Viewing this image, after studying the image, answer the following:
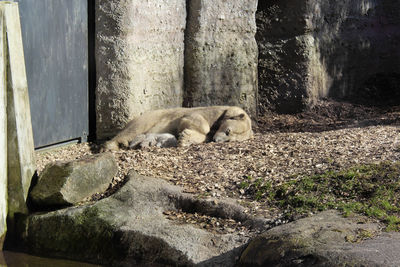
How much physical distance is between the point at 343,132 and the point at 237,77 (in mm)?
2459

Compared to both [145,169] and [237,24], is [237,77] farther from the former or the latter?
[145,169]

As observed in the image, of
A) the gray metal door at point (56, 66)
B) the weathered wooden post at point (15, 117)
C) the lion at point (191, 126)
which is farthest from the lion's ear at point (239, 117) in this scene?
the weathered wooden post at point (15, 117)

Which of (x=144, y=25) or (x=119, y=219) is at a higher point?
(x=144, y=25)

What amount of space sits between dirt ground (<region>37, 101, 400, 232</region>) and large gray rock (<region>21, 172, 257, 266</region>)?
0.51 feet

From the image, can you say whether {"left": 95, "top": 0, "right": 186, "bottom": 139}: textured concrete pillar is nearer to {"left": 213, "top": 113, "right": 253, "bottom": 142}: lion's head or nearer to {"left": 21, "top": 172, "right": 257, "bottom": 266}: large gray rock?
{"left": 213, "top": 113, "right": 253, "bottom": 142}: lion's head

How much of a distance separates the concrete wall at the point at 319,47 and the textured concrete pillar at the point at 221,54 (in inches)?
34.9

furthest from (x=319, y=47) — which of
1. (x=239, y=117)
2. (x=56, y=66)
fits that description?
(x=56, y=66)

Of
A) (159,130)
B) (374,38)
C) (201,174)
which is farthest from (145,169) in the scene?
(374,38)

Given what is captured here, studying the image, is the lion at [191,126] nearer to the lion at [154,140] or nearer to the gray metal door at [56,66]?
the lion at [154,140]

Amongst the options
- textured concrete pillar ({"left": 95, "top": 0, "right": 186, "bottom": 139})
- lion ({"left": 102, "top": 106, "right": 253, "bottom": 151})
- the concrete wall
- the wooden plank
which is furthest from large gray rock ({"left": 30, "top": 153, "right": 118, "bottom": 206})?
the concrete wall

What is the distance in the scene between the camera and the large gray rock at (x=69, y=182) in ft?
18.0

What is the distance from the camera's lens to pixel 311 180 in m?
5.59

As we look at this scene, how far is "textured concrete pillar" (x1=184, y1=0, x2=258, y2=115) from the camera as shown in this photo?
907cm

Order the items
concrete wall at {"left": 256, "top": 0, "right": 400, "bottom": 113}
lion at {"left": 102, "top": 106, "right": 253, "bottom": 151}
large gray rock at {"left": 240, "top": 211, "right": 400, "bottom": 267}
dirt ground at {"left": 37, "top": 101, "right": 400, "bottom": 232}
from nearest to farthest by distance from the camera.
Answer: large gray rock at {"left": 240, "top": 211, "right": 400, "bottom": 267} → dirt ground at {"left": 37, "top": 101, "right": 400, "bottom": 232} → lion at {"left": 102, "top": 106, "right": 253, "bottom": 151} → concrete wall at {"left": 256, "top": 0, "right": 400, "bottom": 113}
